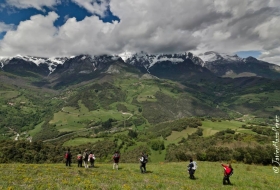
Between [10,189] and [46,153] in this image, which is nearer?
[10,189]

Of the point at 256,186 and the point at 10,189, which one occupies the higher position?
the point at 10,189

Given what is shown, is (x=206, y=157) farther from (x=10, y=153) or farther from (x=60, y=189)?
(x=10, y=153)

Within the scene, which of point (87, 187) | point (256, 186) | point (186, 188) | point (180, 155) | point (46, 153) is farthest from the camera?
point (46, 153)

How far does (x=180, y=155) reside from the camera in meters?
83.1

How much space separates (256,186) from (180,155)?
5212 centimetres

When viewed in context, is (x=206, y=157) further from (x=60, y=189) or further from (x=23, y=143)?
(x=23, y=143)

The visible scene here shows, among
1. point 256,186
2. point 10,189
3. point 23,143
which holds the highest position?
point 23,143

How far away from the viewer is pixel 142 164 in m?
41.2

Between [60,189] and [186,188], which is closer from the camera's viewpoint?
[60,189]

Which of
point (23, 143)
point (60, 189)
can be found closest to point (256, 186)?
point (60, 189)

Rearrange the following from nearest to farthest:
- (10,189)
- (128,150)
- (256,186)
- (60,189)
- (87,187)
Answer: (10,189)
(60,189)
(87,187)
(256,186)
(128,150)

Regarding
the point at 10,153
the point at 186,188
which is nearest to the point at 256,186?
the point at 186,188

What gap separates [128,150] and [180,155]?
106049mm

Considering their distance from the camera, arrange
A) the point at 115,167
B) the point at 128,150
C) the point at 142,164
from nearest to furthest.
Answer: the point at 142,164, the point at 115,167, the point at 128,150
